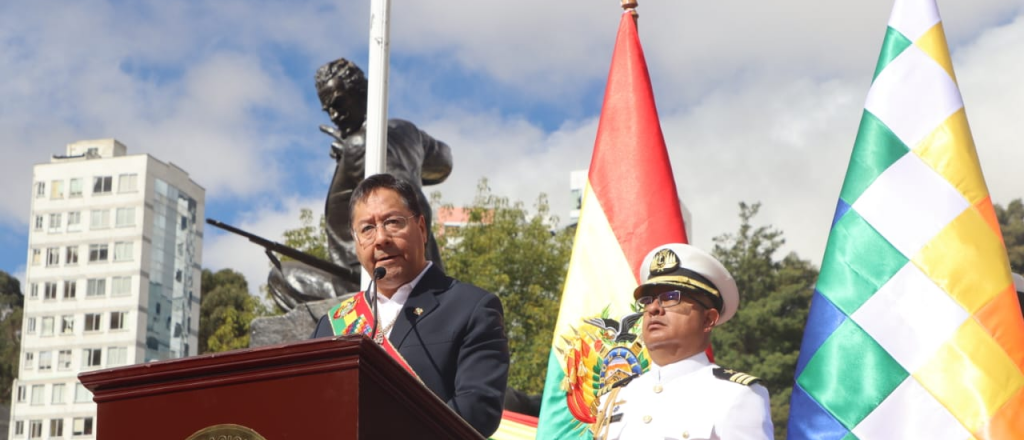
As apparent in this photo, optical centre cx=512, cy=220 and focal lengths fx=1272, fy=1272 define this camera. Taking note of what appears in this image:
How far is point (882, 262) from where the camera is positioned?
18.5ft

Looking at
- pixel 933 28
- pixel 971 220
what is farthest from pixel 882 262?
pixel 933 28

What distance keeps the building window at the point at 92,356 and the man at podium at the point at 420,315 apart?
72.9 meters

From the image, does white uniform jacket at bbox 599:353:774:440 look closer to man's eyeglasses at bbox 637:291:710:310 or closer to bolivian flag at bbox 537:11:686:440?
man's eyeglasses at bbox 637:291:710:310

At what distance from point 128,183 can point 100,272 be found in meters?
5.60

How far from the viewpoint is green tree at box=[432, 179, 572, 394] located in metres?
28.2

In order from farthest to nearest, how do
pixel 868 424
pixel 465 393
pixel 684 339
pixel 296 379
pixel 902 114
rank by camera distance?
A: pixel 902 114
pixel 868 424
pixel 684 339
pixel 465 393
pixel 296 379

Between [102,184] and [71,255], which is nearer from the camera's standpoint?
[102,184]

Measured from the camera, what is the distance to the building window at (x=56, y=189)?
77562mm

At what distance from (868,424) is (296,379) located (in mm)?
3723

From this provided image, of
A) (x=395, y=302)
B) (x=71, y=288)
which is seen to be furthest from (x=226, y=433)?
(x=71, y=288)

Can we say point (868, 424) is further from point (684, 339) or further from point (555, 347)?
point (684, 339)

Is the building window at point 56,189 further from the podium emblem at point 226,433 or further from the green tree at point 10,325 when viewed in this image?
the podium emblem at point 226,433

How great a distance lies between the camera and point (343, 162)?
877 centimetres

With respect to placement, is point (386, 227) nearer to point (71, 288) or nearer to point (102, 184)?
point (102, 184)
